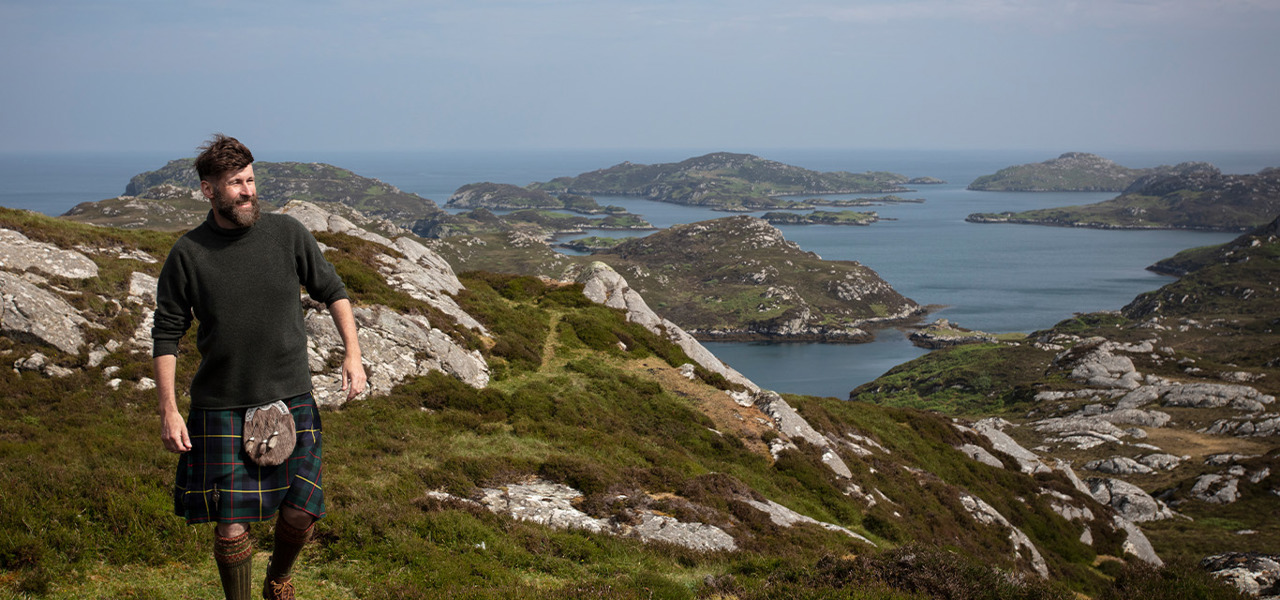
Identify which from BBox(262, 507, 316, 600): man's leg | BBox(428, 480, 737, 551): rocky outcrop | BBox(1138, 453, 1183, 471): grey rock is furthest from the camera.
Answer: BBox(1138, 453, 1183, 471): grey rock

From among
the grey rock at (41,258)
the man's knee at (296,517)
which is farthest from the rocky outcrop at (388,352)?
the man's knee at (296,517)

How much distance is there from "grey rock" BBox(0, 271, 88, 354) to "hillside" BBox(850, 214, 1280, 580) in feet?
150

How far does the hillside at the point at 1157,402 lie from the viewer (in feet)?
172

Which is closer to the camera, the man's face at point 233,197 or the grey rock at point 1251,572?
the man's face at point 233,197

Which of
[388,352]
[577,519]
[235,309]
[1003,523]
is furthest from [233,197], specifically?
[1003,523]

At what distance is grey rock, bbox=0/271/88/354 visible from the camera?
17.8 meters

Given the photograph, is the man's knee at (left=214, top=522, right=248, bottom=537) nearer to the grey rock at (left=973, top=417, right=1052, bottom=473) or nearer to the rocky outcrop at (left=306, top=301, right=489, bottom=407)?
the rocky outcrop at (left=306, top=301, right=489, bottom=407)

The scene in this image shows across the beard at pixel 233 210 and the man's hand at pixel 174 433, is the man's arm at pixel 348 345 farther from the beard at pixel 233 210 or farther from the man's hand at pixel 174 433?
the man's hand at pixel 174 433

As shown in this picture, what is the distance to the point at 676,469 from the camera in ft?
66.9

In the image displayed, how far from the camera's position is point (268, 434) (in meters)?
6.16

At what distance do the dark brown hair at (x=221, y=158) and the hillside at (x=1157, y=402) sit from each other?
4604 cm

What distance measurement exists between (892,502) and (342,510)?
22638mm

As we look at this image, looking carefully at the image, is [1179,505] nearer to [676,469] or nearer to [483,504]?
[676,469]

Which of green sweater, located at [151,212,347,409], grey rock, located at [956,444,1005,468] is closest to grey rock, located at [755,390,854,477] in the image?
grey rock, located at [956,444,1005,468]
